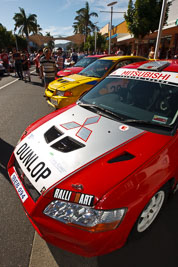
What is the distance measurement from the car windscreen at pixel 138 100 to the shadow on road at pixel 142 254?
124 cm

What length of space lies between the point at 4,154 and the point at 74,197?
8.25 feet

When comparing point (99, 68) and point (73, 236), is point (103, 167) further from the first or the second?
point (99, 68)

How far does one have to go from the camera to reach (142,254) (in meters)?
1.77

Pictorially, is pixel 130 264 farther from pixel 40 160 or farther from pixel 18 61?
pixel 18 61

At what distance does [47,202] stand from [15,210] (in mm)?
1051

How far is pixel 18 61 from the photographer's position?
1016 centimetres

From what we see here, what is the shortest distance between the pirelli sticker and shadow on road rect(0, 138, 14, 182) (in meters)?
1.71

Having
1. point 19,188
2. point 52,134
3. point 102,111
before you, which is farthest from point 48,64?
point 19,188

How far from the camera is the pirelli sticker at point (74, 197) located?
138 centimetres

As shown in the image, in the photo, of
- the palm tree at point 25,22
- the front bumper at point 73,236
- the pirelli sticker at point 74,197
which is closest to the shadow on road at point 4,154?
the front bumper at point 73,236

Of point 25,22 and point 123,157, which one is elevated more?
point 25,22

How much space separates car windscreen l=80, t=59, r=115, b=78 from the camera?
537 centimetres

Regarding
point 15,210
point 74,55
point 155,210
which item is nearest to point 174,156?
point 155,210

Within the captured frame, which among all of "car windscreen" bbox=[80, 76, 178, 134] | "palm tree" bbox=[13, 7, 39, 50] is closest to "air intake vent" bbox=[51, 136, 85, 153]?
"car windscreen" bbox=[80, 76, 178, 134]
